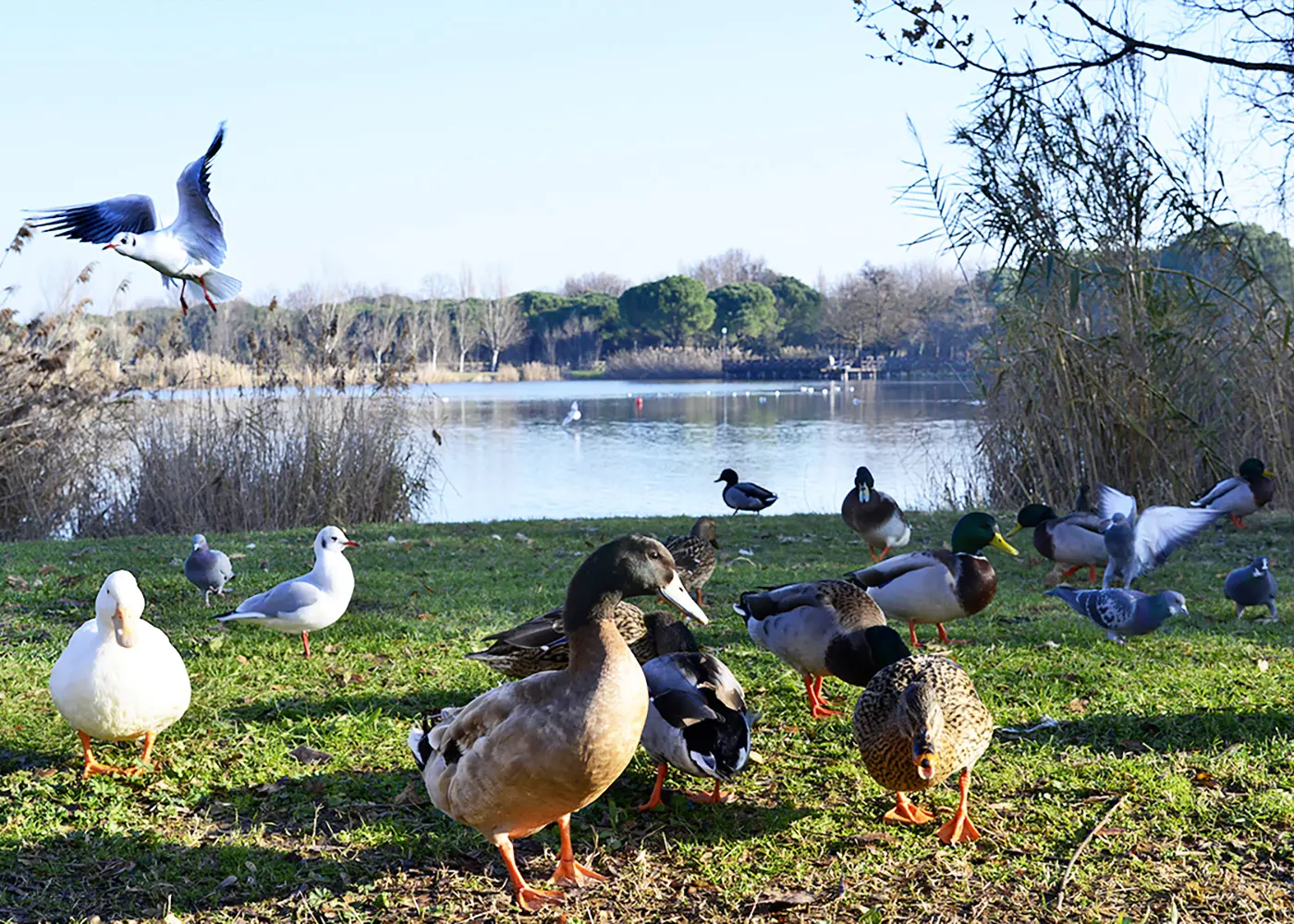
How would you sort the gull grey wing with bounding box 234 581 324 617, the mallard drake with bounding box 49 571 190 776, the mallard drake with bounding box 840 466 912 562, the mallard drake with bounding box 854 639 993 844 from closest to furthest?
the mallard drake with bounding box 854 639 993 844 < the mallard drake with bounding box 49 571 190 776 < the gull grey wing with bounding box 234 581 324 617 < the mallard drake with bounding box 840 466 912 562

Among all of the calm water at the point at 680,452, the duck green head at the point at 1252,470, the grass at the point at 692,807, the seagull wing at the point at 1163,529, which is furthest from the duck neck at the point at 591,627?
the calm water at the point at 680,452

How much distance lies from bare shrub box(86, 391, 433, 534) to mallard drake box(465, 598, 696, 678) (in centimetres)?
770

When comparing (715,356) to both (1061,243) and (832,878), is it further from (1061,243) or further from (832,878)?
(832,878)

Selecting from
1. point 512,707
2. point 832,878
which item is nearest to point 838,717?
point 832,878

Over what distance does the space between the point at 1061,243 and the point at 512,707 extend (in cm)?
999

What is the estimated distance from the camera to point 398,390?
1269cm

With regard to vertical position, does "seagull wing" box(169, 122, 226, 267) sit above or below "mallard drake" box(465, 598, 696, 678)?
above

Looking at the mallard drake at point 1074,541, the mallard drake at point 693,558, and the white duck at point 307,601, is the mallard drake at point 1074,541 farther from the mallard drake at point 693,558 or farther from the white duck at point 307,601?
the white duck at point 307,601

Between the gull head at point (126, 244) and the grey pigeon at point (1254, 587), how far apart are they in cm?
666

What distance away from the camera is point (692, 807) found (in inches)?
153

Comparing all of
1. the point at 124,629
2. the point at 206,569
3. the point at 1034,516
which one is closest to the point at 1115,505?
the point at 1034,516

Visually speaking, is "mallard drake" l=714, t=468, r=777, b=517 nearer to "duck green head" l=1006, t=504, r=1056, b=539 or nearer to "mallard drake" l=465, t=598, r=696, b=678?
"duck green head" l=1006, t=504, r=1056, b=539

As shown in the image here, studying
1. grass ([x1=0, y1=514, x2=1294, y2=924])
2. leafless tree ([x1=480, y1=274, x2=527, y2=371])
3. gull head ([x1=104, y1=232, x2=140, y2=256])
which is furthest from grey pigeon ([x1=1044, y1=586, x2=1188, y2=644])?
leafless tree ([x1=480, y1=274, x2=527, y2=371])

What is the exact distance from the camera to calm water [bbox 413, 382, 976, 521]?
50.1ft
